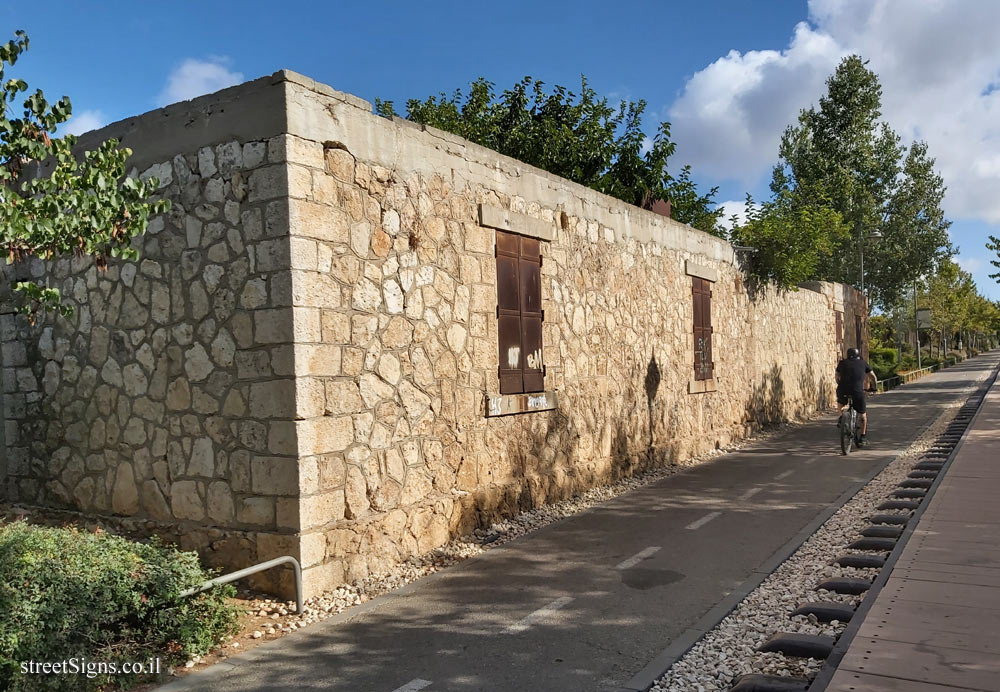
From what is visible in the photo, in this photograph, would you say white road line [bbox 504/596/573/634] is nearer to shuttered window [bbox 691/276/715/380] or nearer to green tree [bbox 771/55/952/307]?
shuttered window [bbox 691/276/715/380]

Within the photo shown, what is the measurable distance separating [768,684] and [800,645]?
60cm

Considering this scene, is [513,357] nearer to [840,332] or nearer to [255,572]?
[255,572]

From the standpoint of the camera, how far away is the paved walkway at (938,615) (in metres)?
3.61

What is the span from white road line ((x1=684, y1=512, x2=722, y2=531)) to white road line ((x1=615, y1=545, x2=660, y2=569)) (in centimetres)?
84

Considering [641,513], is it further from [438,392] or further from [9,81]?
[9,81]

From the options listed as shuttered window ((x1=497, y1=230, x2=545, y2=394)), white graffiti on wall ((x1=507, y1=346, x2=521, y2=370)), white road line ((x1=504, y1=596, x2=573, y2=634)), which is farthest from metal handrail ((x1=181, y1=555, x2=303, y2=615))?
white graffiti on wall ((x1=507, y1=346, x2=521, y2=370))

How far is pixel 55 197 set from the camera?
451 cm

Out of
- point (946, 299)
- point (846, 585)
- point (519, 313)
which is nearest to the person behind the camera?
point (846, 585)

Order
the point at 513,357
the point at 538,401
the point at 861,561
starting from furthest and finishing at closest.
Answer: the point at 538,401, the point at 513,357, the point at 861,561

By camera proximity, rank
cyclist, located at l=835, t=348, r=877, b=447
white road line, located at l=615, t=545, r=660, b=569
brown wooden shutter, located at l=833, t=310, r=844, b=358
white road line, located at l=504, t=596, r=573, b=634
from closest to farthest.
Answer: white road line, located at l=504, t=596, r=573, b=634 → white road line, located at l=615, t=545, r=660, b=569 → cyclist, located at l=835, t=348, r=877, b=447 → brown wooden shutter, located at l=833, t=310, r=844, b=358

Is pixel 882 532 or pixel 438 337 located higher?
pixel 438 337

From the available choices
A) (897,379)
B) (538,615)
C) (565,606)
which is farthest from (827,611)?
(897,379)

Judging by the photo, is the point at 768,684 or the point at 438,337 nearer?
the point at 768,684

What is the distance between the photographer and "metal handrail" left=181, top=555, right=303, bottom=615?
4570 mm
